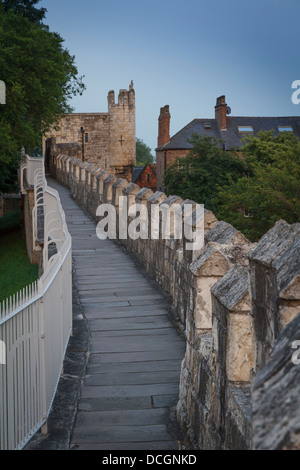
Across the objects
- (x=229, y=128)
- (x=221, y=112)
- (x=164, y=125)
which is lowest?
(x=229, y=128)

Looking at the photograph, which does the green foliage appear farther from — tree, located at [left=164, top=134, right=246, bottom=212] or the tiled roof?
the tiled roof

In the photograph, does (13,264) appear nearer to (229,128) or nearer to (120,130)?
(229,128)

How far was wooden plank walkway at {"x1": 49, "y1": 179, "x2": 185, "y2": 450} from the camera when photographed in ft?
17.6

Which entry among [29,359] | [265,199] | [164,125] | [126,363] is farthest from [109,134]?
[29,359]

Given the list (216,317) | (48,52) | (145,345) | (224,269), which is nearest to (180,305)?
(145,345)

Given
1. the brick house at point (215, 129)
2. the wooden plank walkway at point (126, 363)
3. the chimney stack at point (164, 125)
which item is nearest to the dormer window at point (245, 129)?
the brick house at point (215, 129)

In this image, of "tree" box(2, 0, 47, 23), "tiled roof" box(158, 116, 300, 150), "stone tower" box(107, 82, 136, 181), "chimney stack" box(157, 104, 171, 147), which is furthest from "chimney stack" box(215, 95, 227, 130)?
"tree" box(2, 0, 47, 23)

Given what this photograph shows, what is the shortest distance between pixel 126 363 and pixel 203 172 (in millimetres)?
34821

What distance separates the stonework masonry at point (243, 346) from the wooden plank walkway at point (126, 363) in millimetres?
428

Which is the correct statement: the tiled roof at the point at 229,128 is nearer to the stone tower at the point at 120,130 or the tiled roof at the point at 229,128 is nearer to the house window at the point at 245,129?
the house window at the point at 245,129

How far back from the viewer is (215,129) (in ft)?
182

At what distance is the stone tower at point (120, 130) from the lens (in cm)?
5884

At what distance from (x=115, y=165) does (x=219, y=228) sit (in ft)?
173

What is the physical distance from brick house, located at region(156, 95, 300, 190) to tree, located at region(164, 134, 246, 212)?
29.9 feet
